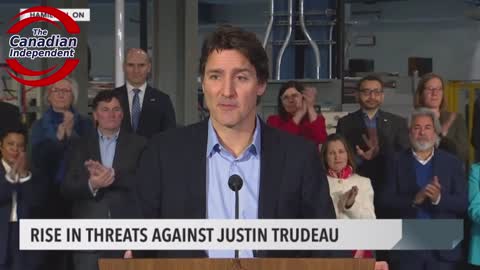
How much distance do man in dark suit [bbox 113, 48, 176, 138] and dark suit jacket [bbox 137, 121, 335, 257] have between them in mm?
1860

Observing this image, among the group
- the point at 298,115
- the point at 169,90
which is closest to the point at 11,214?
the point at 169,90

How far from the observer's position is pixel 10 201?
424cm

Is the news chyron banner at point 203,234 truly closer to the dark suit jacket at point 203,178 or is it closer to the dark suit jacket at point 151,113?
the dark suit jacket at point 203,178

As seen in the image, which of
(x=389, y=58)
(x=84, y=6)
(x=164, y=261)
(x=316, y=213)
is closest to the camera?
(x=164, y=261)

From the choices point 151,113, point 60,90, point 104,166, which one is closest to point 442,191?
point 151,113

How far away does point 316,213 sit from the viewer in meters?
2.19

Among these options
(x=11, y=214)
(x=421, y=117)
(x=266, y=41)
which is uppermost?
(x=266, y=41)

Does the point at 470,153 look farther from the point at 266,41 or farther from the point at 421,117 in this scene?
the point at 266,41

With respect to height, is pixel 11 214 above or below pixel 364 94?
below

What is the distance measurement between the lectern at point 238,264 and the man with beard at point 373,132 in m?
2.28

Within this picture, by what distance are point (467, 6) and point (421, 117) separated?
0.70 m

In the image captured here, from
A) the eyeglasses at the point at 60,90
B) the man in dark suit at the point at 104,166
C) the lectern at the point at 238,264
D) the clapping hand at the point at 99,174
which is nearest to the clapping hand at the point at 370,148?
the man in dark suit at the point at 104,166

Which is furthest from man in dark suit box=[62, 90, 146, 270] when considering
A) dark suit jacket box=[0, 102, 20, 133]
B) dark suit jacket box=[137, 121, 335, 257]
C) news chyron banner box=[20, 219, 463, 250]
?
dark suit jacket box=[137, 121, 335, 257]

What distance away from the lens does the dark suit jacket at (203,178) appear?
2.18 metres
